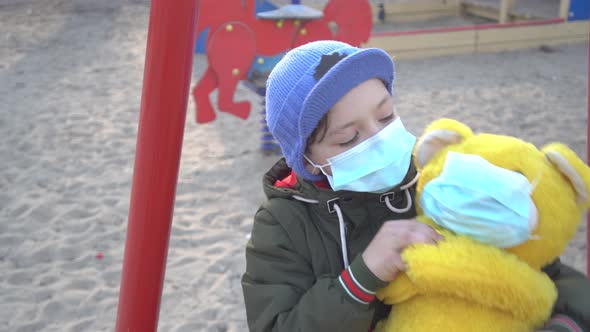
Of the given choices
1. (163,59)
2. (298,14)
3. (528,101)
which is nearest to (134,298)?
(163,59)

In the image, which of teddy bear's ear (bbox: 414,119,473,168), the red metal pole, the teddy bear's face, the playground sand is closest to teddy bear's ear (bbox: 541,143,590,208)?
the teddy bear's face

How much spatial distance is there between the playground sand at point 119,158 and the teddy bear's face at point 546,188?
165cm

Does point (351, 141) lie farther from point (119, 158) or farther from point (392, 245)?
point (119, 158)

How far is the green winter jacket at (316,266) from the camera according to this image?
3.44ft

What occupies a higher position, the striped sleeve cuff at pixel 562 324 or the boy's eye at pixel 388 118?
the boy's eye at pixel 388 118

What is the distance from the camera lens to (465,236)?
3.28ft

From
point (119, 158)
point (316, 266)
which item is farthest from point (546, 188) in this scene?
point (119, 158)

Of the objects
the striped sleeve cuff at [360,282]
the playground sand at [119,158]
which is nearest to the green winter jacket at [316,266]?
the striped sleeve cuff at [360,282]

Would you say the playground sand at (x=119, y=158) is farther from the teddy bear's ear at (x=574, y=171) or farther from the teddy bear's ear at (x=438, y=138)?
the teddy bear's ear at (x=574, y=171)

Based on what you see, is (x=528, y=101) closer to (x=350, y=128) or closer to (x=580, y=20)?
(x=580, y=20)

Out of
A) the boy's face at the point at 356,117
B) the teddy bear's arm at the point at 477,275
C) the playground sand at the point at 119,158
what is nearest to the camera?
the teddy bear's arm at the point at 477,275

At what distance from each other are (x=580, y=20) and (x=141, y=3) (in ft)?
23.3

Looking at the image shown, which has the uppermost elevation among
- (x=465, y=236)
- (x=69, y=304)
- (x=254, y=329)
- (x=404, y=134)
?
(x=404, y=134)

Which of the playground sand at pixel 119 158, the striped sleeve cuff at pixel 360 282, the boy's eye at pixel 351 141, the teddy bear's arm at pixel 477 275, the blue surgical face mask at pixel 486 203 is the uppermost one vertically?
the boy's eye at pixel 351 141
